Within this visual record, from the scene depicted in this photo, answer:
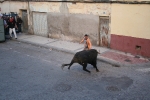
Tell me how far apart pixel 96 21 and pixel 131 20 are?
8.51 ft

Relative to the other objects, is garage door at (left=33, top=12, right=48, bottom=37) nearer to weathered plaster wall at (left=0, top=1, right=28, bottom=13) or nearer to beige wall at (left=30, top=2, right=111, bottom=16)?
beige wall at (left=30, top=2, right=111, bottom=16)

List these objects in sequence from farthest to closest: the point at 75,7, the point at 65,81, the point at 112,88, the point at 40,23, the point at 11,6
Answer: the point at 11,6 → the point at 40,23 → the point at 75,7 → the point at 65,81 → the point at 112,88

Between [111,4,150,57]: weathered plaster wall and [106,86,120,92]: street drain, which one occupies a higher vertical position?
[111,4,150,57]: weathered plaster wall

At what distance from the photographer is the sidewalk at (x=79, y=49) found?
1052 centimetres

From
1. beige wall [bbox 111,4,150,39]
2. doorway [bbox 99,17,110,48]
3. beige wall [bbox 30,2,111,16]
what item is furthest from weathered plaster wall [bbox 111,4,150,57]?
beige wall [bbox 30,2,111,16]

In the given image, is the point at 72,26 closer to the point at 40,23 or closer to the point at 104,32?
the point at 104,32

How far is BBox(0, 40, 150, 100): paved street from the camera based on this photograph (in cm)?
709

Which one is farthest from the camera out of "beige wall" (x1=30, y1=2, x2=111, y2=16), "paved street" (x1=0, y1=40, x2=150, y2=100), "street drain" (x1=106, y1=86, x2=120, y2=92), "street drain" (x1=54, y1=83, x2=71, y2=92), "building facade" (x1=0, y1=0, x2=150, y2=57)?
"beige wall" (x1=30, y1=2, x2=111, y2=16)

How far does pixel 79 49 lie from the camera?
1295cm

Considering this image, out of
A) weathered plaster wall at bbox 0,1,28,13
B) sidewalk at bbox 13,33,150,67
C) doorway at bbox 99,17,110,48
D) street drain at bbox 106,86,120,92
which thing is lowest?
street drain at bbox 106,86,120,92

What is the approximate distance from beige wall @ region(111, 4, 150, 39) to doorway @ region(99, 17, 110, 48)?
0.52 m

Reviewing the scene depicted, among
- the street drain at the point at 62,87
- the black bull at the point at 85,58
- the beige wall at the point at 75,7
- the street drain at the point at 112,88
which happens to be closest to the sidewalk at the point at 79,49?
the black bull at the point at 85,58

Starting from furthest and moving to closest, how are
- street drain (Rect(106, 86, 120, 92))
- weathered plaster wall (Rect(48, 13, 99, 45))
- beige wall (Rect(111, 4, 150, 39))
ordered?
weathered plaster wall (Rect(48, 13, 99, 45)) < beige wall (Rect(111, 4, 150, 39)) < street drain (Rect(106, 86, 120, 92))

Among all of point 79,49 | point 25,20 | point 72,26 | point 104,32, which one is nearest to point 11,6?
point 25,20
